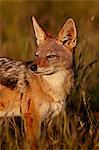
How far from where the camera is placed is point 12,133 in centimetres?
736

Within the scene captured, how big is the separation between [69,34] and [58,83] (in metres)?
0.60

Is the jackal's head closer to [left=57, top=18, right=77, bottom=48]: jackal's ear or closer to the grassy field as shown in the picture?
[left=57, top=18, right=77, bottom=48]: jackal's ear

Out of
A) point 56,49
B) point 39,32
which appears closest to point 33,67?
point 56,49

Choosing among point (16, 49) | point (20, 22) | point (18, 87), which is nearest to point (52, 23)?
point (20, 22)

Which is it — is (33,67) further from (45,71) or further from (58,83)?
(58,83)

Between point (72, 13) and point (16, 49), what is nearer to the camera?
point (16, 49)

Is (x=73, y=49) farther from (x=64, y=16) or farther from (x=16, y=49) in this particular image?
(x=64, y=16)

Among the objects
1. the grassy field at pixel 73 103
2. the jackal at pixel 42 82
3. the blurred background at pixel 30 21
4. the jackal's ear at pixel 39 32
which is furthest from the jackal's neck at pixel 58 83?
the blurred background at pixel 30 21

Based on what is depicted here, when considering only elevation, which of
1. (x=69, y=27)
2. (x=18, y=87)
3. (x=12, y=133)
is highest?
(x=69, y=27)

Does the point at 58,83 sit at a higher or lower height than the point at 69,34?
lower

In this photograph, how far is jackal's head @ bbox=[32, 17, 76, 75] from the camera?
725 centimetres

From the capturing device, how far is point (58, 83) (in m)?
7.33

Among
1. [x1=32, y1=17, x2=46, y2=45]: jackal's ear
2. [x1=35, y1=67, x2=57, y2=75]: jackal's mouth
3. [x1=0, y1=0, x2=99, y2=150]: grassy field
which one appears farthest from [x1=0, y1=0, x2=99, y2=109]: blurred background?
[x1=35, y1=67, x2=57, y2=75]: jackal's mouth

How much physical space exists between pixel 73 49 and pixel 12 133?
1.22 m
